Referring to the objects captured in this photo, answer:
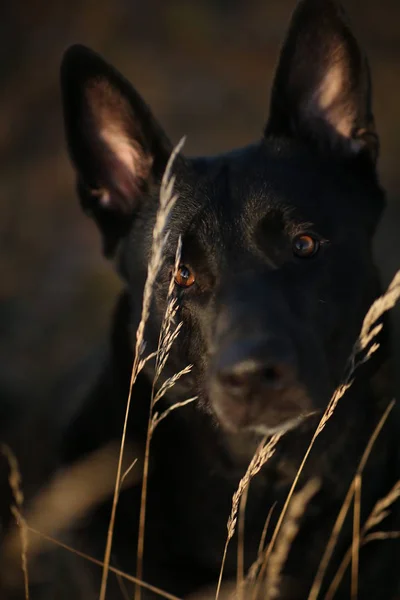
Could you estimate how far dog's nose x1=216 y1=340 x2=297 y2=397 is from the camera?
1.68m

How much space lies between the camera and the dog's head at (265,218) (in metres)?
1.80

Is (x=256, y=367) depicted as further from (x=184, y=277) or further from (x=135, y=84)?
(x=135, y=84)

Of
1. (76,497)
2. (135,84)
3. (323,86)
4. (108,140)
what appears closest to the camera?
(76,497)

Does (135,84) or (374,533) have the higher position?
(135,84)

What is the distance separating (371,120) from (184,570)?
1.50 meters

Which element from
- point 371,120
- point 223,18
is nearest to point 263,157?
point 371,120

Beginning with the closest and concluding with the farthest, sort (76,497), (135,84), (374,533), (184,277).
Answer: (374,533) → (76,497) → (184,277) → (135,84)

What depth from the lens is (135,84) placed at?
5598mm

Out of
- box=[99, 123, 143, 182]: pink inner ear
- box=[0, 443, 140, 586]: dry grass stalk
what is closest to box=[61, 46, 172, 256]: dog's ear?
box=[99, 123, 143, 182]: pink inner ear

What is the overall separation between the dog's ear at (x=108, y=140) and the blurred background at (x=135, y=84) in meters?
2.38

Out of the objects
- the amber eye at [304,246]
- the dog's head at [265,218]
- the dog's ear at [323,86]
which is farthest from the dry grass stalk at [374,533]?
the dog's ear at [323,86]

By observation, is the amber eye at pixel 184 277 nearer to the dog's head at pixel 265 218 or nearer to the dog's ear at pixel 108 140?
the dog's head at pixel 265 218

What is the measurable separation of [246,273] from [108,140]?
745 millimetres

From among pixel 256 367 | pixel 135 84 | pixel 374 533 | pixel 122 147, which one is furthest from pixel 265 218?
pixel 135 84
